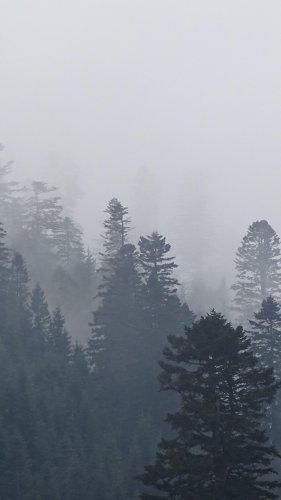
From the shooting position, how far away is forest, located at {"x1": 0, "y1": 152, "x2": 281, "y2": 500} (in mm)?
25000

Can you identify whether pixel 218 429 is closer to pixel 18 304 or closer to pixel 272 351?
pixel 272 351

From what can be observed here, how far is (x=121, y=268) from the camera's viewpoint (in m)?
57.3

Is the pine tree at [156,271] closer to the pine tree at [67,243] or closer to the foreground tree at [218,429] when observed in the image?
the pine tree at [67,243]

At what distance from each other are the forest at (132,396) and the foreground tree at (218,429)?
0.04m

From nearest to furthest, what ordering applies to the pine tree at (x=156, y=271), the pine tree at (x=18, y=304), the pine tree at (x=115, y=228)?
the pine tree at (x=18, y=304), the pine tree at (x=156, y=271), the pine tree at (x=115, y=228)

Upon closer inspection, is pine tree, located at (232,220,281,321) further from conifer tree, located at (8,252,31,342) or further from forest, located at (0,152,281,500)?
conifer tree, located at (8,252,31,342)

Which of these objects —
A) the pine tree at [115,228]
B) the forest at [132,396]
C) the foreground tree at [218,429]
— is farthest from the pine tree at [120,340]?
the foreground tree at [218,429]

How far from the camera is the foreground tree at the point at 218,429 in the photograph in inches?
969

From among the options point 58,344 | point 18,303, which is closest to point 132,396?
point 58,344

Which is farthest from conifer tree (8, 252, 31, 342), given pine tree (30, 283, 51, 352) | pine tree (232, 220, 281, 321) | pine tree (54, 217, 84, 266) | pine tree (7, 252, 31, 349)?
pine tree (232, 220, 281, 321)

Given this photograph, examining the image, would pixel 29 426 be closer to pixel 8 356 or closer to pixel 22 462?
pixel 22 462

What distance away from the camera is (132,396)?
51.4 m

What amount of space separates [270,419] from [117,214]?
76.9ft

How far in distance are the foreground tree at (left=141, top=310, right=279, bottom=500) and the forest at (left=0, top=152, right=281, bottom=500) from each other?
1.5 inches
